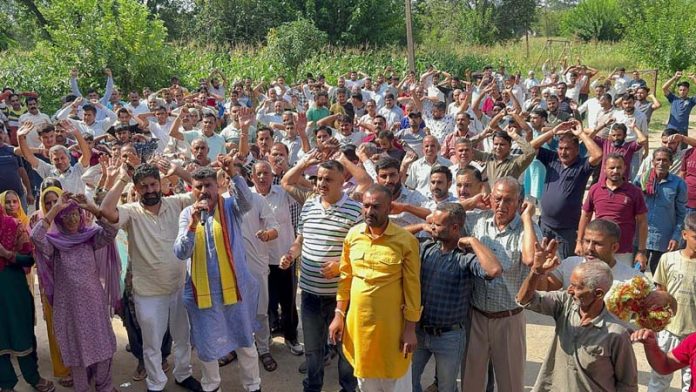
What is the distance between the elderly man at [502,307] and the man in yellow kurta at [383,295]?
53 cm

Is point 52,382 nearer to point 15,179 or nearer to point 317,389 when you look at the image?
point 317,389

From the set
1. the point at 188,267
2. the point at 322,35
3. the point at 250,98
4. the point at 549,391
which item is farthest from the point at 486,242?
the point at 322,35

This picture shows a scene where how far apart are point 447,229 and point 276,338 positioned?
288 cm

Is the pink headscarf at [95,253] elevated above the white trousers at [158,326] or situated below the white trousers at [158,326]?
above

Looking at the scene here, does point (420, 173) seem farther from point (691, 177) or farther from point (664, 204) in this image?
point (691, 177)

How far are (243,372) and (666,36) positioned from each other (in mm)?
22924

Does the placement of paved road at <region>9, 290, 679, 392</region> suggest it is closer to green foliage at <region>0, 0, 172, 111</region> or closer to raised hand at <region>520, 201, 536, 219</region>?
raised hand at <region>520, 201, 536, 219</region>

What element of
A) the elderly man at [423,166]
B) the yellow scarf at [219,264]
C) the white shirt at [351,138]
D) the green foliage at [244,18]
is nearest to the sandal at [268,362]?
the yellow scarf at [219,264]

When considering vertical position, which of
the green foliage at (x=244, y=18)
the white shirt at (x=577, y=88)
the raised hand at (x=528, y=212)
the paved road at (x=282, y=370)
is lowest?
the paved road at (x=282, y=370)

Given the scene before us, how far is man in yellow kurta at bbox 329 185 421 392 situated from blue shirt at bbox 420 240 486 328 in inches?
7.6

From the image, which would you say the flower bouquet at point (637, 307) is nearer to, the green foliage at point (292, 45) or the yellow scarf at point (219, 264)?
the yellow scarf at point (219, 264)

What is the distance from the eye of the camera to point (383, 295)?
3773 millimetres

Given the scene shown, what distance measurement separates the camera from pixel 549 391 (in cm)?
351

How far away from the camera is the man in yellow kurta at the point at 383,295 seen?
3.75 meters
